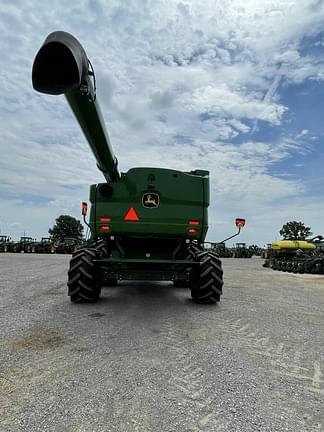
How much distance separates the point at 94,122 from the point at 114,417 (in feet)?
11.0

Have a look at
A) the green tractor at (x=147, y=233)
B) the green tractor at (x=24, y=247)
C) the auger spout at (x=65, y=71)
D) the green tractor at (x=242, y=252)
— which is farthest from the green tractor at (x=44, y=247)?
the auger spout at (x=65, y=71)

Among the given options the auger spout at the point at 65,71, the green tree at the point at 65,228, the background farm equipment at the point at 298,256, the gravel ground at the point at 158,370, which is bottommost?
the gravel ground at the point at 158,370

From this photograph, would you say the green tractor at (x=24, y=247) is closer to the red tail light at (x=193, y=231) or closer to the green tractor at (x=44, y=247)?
the green tractor at (x=44, y=247)

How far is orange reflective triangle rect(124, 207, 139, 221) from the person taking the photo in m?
7.23

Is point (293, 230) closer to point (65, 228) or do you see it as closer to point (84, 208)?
point (65, 228)

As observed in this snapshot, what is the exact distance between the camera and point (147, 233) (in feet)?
23.8

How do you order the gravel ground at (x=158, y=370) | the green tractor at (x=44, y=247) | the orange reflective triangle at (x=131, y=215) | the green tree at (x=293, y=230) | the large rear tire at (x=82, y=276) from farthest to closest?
the green tree at (x=293, y=230), the green tractor at (x=44, y=247), the orange reflective triangle at (x=131, y=215), the large rear tire at (x=82, y=276), the gravel ground at (x=158, y=370)

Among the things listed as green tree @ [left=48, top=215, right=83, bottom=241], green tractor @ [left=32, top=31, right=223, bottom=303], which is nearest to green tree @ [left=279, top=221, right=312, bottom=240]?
green tree @ [left=48, top=215, right=83, bottom=241]

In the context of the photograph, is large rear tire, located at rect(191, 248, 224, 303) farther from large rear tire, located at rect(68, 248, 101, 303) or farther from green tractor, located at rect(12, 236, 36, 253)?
green tractor, located at rect(12, 236, 36, 253)

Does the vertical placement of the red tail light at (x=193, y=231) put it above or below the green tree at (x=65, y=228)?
below

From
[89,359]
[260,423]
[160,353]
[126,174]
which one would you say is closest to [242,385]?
[260,423]

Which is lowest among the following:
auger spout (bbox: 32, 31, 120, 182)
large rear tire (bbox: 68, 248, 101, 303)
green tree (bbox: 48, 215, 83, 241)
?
large rear tire (bbox: 68, 248, 101, 303)

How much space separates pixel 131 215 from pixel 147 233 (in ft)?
1.56

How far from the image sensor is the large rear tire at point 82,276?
22.1ft
